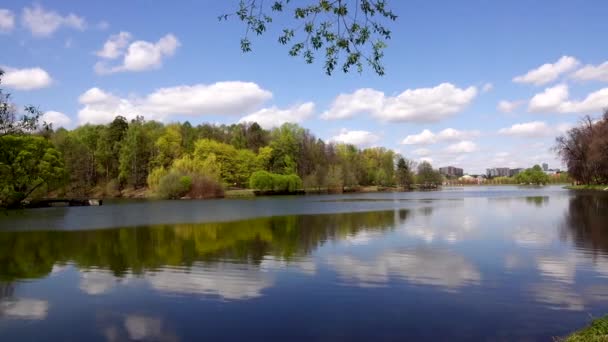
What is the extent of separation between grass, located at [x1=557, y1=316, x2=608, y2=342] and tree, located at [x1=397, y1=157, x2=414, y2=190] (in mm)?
162031

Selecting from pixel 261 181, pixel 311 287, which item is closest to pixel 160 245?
pixel 311 287

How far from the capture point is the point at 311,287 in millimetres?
13828

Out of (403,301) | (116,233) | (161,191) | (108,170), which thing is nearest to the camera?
(403,301)

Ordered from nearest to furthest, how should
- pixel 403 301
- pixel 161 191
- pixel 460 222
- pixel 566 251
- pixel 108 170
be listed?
1. pixel 403 301
2. pixel 566 251
3. pixel 460 222
4. pixel 161 191
5. pixel 108 170

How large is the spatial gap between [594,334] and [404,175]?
544 ft

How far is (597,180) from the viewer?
9725 centimetres

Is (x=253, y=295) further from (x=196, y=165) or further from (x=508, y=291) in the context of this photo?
(x=196, y=165)

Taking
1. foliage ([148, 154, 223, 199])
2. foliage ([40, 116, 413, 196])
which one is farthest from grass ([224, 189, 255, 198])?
foliage ([148, 154, 223, 199])

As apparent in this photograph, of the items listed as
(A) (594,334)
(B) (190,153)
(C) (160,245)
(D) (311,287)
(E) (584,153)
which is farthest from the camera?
(B) (190,153)

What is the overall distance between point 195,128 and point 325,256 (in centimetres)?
11692

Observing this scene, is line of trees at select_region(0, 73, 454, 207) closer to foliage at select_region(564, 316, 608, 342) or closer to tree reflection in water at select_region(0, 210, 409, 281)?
tree reflection in water at select_region(0, 210, 409, 281)

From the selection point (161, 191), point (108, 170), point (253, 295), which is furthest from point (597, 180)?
point (108, 170)

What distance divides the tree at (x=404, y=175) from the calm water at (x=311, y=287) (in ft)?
477

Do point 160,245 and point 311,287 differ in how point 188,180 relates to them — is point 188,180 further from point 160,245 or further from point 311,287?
point 311,287
